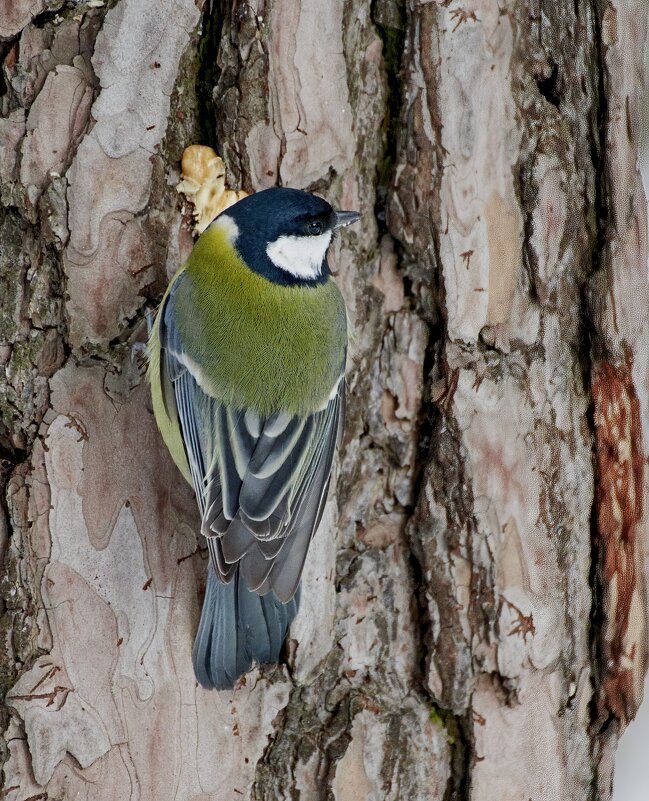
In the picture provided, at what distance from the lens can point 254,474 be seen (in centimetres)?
188

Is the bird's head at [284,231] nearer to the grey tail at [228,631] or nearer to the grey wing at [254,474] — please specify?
the grey wing at [254,474]

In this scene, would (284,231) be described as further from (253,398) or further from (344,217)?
(253,398)

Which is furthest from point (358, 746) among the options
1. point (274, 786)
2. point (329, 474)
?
point (329, 474)

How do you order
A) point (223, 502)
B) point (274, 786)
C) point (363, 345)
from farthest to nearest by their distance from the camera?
point (363, 345), point (274, 786), point (223, 502)

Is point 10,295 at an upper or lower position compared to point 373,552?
upper

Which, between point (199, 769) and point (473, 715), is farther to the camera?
point (473, 715)

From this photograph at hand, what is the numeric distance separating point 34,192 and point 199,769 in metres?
1.21

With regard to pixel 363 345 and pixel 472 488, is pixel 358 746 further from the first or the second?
pixel 363 345

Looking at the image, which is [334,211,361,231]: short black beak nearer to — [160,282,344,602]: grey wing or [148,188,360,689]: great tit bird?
[148,188,360,689]: great tit bird

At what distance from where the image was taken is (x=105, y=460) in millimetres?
1888

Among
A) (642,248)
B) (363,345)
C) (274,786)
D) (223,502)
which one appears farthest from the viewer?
(642,248)

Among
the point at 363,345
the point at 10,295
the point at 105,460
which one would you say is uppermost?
the point at 10,295

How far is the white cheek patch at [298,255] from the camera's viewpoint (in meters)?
2.00

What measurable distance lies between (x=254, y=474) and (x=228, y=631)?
0.32m
